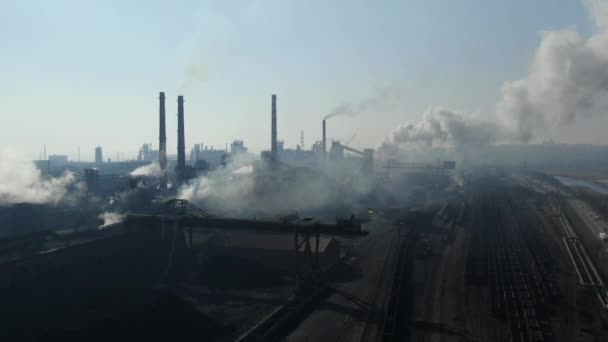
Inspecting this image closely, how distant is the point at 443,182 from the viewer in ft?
465

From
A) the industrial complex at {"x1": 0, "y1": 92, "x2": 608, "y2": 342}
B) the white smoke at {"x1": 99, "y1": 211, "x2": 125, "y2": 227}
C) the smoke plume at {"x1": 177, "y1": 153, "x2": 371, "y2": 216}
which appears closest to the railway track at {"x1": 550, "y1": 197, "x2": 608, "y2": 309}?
the industrial complex at {"x1": 0, "y1": 92, "x2": 608, "y2": 342}

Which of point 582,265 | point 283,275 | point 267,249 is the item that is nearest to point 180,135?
point 267,249

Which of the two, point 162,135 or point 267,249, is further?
point 162,135

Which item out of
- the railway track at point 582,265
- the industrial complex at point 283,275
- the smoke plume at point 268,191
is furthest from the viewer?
the smoke plume at point 268,191

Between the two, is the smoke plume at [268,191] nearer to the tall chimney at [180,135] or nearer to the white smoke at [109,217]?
the tall chimney at [180,135]

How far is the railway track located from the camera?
117 feet

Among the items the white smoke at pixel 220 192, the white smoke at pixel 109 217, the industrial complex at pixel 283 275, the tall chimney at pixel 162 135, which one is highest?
the tall chimney at pixel 162 135

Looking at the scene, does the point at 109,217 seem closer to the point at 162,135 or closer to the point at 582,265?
the point at 162,135

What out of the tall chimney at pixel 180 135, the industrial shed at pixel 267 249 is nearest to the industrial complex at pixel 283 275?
the industrial shed at pixel 267 249

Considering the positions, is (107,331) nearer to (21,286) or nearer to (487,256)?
(21,286)

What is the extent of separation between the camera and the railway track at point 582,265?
3569cm

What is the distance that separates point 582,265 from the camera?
1748 inches

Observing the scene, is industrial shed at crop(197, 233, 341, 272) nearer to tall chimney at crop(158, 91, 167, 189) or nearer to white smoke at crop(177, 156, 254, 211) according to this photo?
white smoke at crop(177, 156, 254, 211)

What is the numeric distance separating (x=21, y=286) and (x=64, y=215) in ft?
97.4
